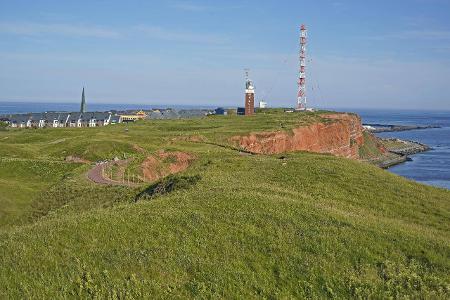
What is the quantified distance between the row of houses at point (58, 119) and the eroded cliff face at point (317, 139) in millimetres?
57585

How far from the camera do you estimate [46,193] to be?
3494cm

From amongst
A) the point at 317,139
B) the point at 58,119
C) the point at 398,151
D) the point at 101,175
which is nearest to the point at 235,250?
the point at 101,175

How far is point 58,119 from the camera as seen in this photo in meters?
129

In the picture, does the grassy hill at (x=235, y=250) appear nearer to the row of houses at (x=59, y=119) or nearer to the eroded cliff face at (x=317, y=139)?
the eroded cliff face at (x=317, y=139)

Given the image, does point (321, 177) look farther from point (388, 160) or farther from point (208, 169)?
point (388, 160)

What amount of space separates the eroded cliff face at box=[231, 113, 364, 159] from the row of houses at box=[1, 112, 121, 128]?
57.6 m

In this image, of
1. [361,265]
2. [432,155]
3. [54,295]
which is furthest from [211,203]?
[432,155]

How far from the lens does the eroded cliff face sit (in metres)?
75.0

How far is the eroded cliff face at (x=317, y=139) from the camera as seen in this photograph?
246ft

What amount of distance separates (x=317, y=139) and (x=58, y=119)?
67.6 meters

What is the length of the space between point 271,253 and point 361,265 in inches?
96.5

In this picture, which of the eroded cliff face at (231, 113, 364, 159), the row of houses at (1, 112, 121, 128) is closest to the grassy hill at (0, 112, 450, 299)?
the eroded cliff face at (231, 113, 364, 159)

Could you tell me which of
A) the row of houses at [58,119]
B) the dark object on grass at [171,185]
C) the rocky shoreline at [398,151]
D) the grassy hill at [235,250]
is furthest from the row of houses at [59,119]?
the grassy hill at [235,250]

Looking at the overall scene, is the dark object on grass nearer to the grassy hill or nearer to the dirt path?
the grassy hill
